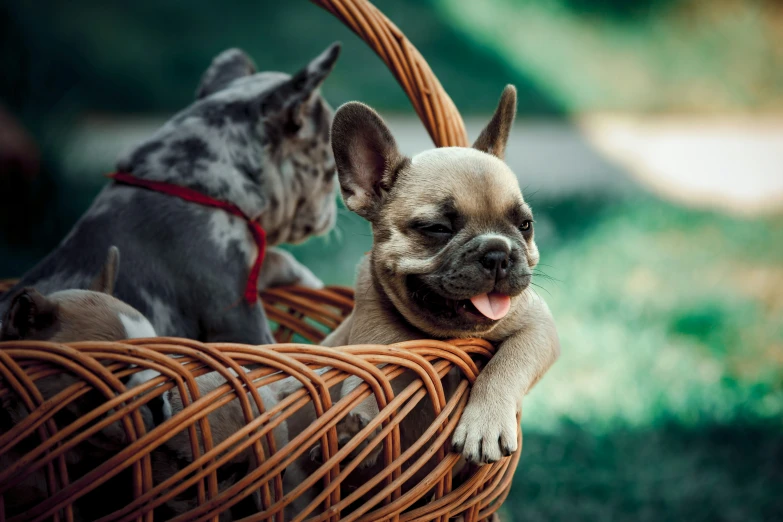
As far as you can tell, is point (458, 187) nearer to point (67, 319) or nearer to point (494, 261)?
point (494, 261)

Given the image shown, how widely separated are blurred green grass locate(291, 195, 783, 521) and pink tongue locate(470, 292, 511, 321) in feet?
3.21

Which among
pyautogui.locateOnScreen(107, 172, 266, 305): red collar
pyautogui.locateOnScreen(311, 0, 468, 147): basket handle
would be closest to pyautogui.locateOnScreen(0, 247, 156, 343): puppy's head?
pyautogui.locateOnScreen(107, 172, 266, 305): red collar

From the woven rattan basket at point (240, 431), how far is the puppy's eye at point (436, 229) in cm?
21

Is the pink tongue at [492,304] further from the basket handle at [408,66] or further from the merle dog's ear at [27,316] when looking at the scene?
the merle dog's ear at [27,316]

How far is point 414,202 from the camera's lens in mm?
1469

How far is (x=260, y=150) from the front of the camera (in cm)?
208

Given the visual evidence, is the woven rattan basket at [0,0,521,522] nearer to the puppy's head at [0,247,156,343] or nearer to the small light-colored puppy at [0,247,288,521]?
the small light-colored puppy at [0,247,288,521]

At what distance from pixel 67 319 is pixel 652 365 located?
101 inches

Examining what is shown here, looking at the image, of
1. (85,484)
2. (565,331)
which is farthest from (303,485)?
(565,331)

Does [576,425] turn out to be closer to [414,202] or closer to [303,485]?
[414,202]

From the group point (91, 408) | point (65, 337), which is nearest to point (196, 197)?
point (65, 337)

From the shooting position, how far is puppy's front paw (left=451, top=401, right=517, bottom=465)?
4.04 feet

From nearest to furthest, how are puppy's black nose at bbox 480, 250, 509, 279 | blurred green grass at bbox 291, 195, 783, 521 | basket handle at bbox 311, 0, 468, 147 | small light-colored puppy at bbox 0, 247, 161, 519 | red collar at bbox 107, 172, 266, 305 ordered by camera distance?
small light-colored puppy at bbox 0, 247, 161, 519 < puppy's black nose at bbox 480, 250, 509, 279 < basket handle at bbox 311, 0, 468, 147 < red collar at bbox 107, 172, 266, 305 < blurred green grass at bbox 291, 195, 783, 521

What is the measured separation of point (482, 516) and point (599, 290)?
233 cm
